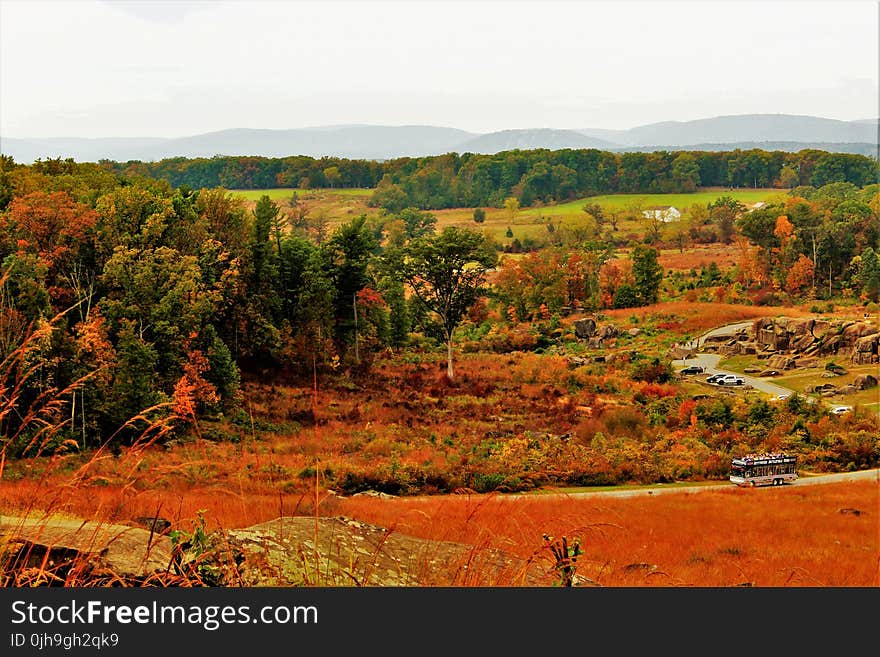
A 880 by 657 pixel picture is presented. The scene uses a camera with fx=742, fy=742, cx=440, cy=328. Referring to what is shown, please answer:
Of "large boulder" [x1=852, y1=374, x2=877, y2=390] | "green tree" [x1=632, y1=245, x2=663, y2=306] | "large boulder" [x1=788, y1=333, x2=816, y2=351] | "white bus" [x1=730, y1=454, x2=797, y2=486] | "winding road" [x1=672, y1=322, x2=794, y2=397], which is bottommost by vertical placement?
"winding road" [x1=672, y1=322, x2=794, y2=397]

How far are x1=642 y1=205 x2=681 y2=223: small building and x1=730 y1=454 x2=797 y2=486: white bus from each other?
270 ft

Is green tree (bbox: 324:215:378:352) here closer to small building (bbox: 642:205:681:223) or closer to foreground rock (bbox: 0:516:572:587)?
foreground rock (bbox: 0:516:572:587)

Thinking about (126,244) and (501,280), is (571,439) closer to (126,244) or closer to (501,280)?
(126,244)

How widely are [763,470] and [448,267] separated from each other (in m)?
21.6

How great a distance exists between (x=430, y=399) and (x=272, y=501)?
2261 centimetres

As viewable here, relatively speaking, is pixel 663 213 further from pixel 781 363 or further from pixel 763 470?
pixel 763 470

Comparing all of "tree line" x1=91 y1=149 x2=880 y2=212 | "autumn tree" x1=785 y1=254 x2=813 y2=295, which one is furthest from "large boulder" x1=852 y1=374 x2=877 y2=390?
"tree line" x1=91 y1=149 x2=880 y2=212

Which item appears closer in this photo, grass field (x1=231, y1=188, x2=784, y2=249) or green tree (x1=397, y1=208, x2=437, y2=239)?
green tree (x1=397, y1=208, x2=437, y2=239)

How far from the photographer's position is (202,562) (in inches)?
Answer: 137

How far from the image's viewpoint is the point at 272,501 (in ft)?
24.8

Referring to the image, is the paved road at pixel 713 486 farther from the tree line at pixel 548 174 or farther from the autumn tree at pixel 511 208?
the tree line at pixel 548 174

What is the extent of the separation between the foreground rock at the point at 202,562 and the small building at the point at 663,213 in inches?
3911

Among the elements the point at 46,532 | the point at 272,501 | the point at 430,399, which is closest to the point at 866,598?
the point at 46,532

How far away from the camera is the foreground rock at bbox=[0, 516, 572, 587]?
303 cm
